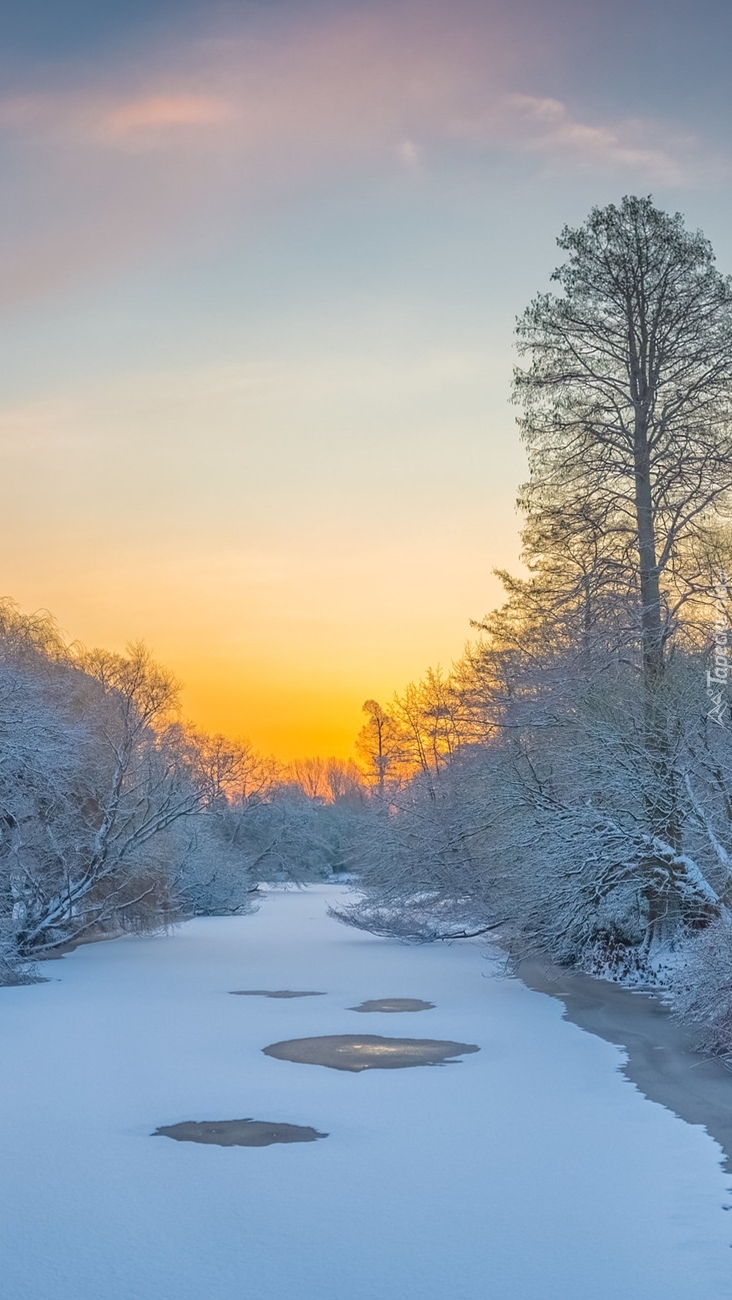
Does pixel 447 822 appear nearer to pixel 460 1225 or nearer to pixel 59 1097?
pixel 59 1097

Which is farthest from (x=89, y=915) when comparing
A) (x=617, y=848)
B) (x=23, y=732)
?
(x=617, y=848)

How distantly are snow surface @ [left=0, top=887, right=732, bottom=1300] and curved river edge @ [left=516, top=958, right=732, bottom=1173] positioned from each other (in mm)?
312

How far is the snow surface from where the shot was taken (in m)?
6.00

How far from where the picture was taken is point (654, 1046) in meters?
13.2

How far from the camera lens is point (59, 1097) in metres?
10.6

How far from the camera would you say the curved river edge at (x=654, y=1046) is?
32.5 feet

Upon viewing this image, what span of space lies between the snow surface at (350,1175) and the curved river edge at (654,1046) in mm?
312

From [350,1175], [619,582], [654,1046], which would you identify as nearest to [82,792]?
[619,582]

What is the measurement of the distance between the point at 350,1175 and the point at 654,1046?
21.1ft

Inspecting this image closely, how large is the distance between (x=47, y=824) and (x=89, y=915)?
169 inches

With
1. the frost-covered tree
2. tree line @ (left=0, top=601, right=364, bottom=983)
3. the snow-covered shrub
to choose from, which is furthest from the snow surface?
tree line @ (left=0, top=601, right=364, bottom=983)

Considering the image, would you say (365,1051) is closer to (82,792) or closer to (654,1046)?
(654,1046)

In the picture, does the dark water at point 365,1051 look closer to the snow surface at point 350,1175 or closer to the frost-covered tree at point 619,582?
the snow surface at point 350,1175

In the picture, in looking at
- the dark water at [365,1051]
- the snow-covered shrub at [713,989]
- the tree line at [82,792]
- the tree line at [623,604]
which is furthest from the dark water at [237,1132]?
the tree line at [82,792]
